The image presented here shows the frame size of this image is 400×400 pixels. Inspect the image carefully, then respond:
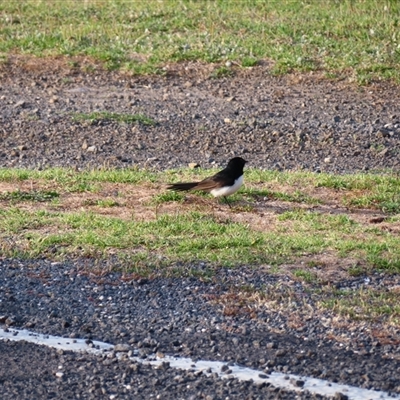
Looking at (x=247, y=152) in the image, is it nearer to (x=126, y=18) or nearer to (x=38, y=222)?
(x=38, y=222)

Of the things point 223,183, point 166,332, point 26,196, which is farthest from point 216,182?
point 166,332

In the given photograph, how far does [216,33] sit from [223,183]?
260 inches

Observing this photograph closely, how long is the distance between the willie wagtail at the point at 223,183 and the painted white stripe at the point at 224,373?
9.16 ft

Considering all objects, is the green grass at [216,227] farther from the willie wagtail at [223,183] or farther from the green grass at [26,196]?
the willie wagtail at [223,183]

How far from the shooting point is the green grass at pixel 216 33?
13758 millimetres

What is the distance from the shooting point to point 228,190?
876 centimetres

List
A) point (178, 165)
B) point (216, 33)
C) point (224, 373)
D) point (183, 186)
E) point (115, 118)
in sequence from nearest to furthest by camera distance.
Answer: point (224, 373) < point (183, 186) < point (178, 165) < point (115, 118) < point (216, 33)

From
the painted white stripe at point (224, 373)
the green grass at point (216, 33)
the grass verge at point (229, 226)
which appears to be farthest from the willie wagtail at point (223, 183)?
the green grass at point (216, 33)

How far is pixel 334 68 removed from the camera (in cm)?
1345

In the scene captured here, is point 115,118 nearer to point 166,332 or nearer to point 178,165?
point 178,165

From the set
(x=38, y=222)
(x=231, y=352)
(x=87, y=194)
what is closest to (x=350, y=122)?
(x=87, y=194)

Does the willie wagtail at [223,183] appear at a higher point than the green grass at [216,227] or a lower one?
higher

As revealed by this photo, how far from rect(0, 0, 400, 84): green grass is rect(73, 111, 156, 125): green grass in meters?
1.88

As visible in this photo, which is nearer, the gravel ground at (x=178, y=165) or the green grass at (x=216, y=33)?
the gravel ground at (x=178, y=165)
